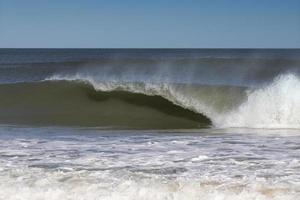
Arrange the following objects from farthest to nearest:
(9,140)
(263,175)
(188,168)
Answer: (9,140), (188,168), (263,175)

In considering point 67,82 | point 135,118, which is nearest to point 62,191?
point 135,118

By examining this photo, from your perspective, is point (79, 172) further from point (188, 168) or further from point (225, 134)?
point (225, 134)

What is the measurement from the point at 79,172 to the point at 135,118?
806 centimetres

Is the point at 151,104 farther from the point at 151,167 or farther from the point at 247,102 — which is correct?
the point at 151,167

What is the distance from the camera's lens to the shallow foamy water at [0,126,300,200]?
5.12 metres

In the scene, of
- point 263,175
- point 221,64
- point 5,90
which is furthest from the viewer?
point 221,64

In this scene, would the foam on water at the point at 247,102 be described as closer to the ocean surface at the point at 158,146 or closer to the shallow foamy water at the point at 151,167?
the ocean surface at the point at 158,146

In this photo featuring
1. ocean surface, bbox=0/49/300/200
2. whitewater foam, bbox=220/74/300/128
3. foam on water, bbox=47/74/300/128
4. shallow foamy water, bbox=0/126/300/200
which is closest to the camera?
shallow foamy water, bbox=0/126/300/200

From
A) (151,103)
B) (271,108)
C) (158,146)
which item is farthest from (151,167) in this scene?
(151,103)

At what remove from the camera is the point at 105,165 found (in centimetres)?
630

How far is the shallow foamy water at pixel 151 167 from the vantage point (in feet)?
16.8

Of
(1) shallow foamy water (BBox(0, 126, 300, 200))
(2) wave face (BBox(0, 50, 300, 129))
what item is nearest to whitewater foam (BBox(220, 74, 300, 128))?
(2) wave face (BBox(0, 50, 300, 129))

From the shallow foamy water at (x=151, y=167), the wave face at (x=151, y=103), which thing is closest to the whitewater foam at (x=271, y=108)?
the wave face at (x=151, y=103)

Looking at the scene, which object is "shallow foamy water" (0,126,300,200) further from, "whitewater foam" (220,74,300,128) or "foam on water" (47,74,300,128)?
"foam on water" (47,74,300,128)
